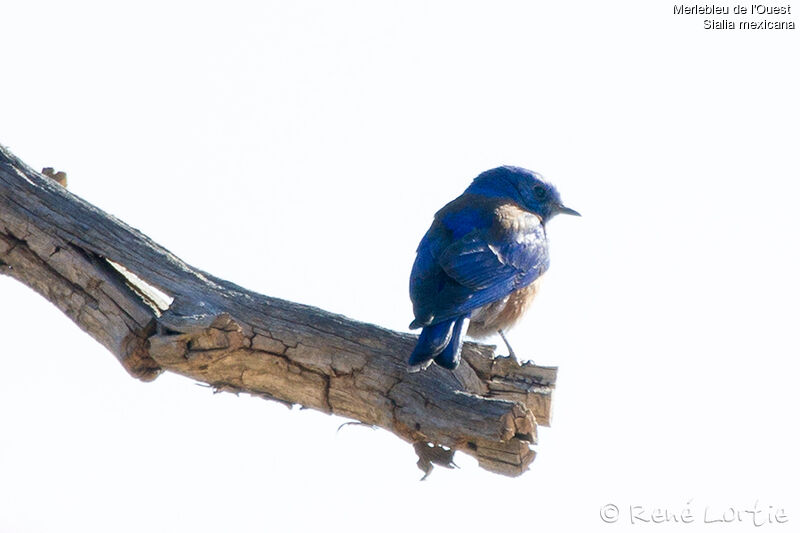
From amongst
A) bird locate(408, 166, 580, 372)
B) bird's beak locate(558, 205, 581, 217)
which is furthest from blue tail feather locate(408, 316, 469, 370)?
bird's beak locate(558, 205, 581, 217)

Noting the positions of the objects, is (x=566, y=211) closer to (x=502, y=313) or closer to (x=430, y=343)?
(x=502, y=313)

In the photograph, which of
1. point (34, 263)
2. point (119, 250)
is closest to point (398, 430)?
point (119, 250)

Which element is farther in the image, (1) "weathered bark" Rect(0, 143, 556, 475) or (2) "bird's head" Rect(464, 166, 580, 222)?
(2) "bird's head" Rect(464, 166, 580, 222)

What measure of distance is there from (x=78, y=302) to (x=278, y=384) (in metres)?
1.14

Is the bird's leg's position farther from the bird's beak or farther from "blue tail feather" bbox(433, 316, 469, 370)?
the bird's beak

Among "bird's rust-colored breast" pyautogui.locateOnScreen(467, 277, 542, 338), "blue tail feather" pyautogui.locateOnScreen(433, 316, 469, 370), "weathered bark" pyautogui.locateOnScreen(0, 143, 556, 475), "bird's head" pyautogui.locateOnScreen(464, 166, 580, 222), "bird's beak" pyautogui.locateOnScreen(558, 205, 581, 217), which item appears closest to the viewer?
"weathered bark" pyautogui.locateOnScreen(0, 143, 556, 475)

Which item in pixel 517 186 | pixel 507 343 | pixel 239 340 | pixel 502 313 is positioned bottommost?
pixel 239 340

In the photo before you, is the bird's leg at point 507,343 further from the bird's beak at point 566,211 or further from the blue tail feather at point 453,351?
the bird's beak at point 566,211

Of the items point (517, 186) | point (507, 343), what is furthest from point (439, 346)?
point (517, 186)

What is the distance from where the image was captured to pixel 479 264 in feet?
22.9

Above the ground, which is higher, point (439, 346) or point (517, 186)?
point (517, 186)

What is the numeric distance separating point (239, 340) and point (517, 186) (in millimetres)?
3443

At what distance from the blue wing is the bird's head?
0.45 metres

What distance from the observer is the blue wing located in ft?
21.5
